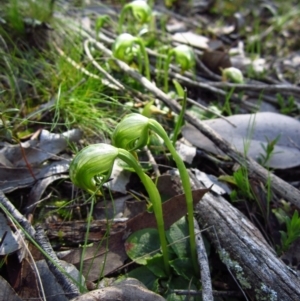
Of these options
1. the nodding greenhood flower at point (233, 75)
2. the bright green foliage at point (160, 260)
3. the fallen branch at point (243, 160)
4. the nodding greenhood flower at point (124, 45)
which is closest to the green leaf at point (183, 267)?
the bright green foliage at point (160, 260)

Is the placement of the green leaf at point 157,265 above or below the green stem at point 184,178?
below

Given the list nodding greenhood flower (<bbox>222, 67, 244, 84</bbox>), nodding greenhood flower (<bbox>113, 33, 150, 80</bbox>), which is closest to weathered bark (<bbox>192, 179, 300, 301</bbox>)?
nodding greenhood flower (<bbox>113, 33, 150, 80</bbox>)

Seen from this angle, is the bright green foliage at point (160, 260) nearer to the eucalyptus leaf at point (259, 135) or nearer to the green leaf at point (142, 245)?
the green leaf at point (142, 245)

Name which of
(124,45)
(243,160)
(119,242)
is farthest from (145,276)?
(124,45)

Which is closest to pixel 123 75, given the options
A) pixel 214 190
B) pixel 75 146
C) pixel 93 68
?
pixel 93 68

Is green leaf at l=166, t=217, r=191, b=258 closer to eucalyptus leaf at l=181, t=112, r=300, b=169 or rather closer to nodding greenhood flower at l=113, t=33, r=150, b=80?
eucalyptus leaf at l=181, t=112, r=300, b=169

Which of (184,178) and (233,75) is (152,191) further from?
(233,75)
